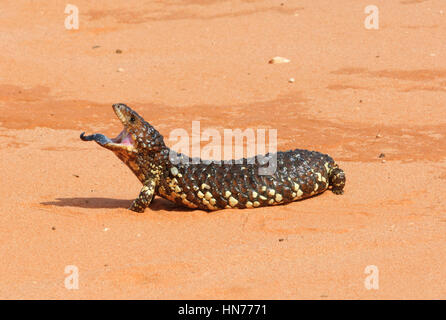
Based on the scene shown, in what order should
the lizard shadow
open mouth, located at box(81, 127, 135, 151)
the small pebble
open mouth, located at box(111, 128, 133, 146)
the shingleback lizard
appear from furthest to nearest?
the small pebble → the lizard shadow → open mouth, located at box(111, 128, 133, 146) → the shingleback lizard → open mouth, located at box(81, 127, 135, 151)

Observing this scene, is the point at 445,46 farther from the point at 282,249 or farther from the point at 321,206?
the point at 282,249

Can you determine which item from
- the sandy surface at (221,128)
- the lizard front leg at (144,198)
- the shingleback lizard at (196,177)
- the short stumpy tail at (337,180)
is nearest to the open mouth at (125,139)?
the shingleback lizard at (196,177)

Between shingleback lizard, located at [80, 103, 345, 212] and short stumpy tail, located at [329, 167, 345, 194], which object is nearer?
shingleback lizard, located at [80, 103, 345, 212]

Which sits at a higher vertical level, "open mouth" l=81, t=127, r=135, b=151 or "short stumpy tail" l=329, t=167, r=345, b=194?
"open mouth" l=81, t=127, r=135, b=151

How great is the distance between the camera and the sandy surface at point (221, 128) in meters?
6.84

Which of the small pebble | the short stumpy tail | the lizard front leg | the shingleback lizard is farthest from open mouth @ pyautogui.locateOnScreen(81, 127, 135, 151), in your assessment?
the small pebble

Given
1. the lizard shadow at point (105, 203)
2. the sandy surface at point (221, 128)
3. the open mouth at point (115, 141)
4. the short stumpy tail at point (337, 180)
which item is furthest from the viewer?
the short stumpy tail at point (337, 180)

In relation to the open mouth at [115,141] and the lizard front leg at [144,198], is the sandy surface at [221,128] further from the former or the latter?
the open mouth at [115,141]

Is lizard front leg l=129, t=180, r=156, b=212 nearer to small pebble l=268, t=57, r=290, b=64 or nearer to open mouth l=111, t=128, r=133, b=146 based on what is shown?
open mouth l=111, t=128, r=133, b=146

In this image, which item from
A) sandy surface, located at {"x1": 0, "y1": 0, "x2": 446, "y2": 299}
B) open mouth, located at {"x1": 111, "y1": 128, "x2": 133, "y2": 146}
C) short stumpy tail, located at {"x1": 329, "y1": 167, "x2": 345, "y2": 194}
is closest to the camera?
sandy surface, located at {"x1": 0, "y1": 0, "x2": 446, "y2": 299}

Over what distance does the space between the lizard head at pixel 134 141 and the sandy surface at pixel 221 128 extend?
719 mm

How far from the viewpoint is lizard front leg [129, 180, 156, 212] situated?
9047mm

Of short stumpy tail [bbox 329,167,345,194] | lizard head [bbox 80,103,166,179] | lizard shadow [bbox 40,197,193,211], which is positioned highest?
lizard head [bbox 80,103,166,179]

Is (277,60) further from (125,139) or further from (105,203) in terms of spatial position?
(125,139)
